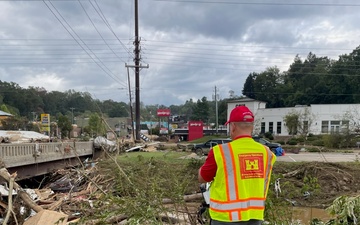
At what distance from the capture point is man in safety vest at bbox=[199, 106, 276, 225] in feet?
8.64

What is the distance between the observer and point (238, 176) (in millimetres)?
2643

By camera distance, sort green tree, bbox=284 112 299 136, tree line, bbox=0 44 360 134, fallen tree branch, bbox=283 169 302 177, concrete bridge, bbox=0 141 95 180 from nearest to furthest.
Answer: concrete bridge, bbox=0 141 95 180
fallen tree branch, bbox=283 169 302 177
green tree, bbox=284 112 299 136
tree line, bbox=0 44 360 134

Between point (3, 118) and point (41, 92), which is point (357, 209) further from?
point (41, 92)

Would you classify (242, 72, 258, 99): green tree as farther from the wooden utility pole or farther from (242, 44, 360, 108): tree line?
the wooden utility pole

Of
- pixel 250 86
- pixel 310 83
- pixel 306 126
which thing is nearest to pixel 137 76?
pixel 306 126

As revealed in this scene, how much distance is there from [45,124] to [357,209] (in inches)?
896

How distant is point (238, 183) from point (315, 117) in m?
49.4

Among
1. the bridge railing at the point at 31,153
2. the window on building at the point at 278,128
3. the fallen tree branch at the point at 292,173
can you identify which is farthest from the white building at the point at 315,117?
the bridge railing at the point at 31,153

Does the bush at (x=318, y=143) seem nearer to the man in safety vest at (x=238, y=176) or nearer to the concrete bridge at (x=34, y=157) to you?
the concrete bridge at (x=34, y=157)

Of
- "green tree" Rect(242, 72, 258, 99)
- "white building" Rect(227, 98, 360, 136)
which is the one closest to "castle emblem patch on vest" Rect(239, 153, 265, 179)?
"white building" Rect(227, 98, 360, 136)

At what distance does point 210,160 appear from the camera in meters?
2.73

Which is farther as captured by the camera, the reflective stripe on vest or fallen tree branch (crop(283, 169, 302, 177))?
fallen tree branch (crop(283, 169, 302, 177))

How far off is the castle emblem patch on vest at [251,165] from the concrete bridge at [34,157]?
8.99 m

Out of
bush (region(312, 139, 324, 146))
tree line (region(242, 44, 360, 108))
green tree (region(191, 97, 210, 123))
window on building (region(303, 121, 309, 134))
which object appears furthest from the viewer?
green tree (region(191, 97, 210, 123))
